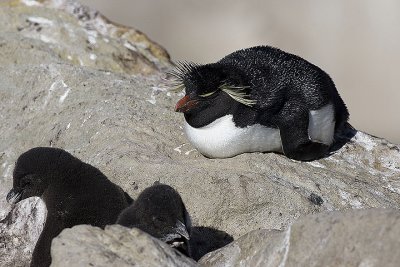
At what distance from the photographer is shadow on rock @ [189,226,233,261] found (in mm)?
7801

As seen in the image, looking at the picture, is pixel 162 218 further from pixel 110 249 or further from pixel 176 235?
pixel 110 249

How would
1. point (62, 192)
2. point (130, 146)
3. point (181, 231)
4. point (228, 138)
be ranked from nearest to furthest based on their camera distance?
point (181, 231) → point (62, 192) → point (228, 138) → point (130, 146)

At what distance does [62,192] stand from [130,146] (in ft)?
5.32

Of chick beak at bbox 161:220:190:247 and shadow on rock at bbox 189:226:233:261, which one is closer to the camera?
chick beak at bbox 161:220:190:247

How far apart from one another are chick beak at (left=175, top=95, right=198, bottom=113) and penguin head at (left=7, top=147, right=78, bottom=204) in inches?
48.6

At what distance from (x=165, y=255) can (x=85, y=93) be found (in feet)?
15.1

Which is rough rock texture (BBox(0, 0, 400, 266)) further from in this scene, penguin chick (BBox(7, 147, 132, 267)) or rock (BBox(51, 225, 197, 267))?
rock (BBox(51, 225, 197, 267))

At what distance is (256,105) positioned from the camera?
29.0ft

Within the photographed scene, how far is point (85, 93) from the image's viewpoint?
1015cm

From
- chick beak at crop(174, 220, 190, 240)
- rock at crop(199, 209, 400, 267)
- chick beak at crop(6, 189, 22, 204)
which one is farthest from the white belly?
rock at crop(199, 209, 400, 267)

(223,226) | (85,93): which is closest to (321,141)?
(223,226)

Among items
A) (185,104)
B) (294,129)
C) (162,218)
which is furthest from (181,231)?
(294,129)

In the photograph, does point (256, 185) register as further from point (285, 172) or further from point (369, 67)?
point (369, 67)

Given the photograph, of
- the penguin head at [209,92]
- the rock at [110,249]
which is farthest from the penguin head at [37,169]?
the rock at [110,249]
